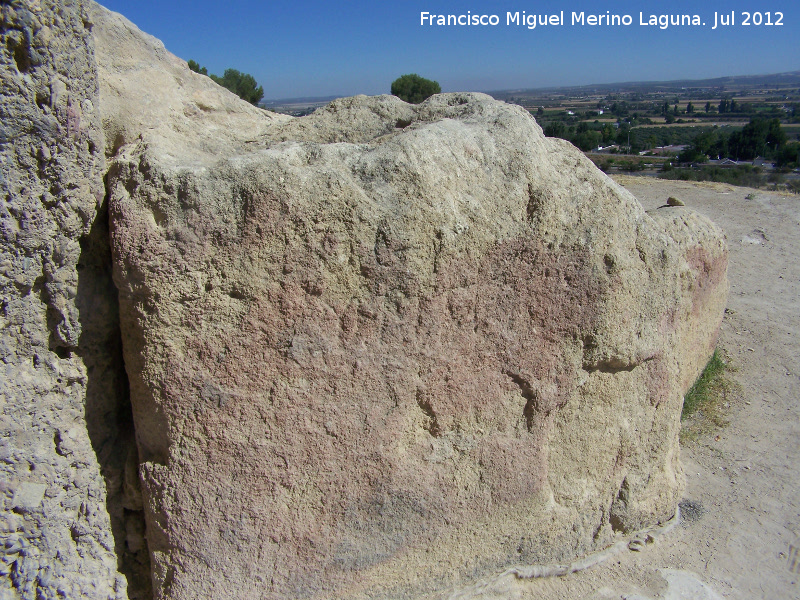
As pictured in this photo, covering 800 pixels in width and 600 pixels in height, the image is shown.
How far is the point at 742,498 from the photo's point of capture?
348 cm

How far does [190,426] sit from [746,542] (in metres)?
2.95

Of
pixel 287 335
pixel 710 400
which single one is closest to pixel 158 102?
pixel 287 335

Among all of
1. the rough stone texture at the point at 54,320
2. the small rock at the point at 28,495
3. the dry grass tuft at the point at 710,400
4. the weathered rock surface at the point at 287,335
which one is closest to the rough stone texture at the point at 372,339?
the weathered rock surface at the point at 287,335

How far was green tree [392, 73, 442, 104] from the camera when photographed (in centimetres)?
1619

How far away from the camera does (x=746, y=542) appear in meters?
3.14

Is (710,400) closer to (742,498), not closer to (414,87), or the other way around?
(742,498)

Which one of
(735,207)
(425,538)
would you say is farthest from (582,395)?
(735,207)

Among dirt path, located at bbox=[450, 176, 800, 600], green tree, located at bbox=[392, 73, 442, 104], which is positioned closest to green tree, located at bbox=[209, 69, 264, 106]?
green tree, located at bbox=[392, 73, 442, 104]

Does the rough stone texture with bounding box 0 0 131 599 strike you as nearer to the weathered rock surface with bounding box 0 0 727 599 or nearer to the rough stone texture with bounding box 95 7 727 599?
the weathered rock surface with bounding box 0 0 727 599

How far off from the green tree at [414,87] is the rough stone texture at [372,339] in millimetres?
14091

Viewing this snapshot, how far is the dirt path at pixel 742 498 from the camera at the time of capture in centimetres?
279

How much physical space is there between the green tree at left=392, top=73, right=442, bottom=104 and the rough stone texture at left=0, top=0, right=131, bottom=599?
591 inches

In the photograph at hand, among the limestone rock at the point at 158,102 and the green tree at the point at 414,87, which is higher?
the green tree at the point at 414,87

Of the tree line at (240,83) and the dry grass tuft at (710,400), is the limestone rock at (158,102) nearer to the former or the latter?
the dry grass tuft at (710,400)
